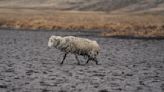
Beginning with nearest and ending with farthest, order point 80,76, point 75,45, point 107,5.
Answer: point 80,76 → point 75,45 → point 107,5

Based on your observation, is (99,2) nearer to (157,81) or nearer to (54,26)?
(54,26)

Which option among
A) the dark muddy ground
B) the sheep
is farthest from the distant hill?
the sheep

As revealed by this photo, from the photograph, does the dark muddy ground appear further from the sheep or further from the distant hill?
the distant hill

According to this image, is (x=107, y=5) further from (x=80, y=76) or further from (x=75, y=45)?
(x=80, y=76)

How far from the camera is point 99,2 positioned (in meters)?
192

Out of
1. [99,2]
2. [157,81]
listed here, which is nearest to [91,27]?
[157,81]

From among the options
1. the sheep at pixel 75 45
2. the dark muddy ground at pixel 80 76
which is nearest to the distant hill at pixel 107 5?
the dark muddy ground at pixel 80 76

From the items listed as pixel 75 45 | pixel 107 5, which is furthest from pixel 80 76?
pixel 107 5

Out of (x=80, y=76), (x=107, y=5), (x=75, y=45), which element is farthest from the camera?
(x=107, y=5)

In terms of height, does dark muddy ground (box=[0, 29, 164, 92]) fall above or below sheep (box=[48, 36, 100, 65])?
below

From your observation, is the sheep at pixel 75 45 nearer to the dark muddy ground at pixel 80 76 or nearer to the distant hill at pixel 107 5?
the dark muddy ground at pixel 80 76

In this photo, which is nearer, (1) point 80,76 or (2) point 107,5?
(1) point 80,76

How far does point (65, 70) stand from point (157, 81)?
19.3ft

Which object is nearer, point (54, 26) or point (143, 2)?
point (54, 26)
